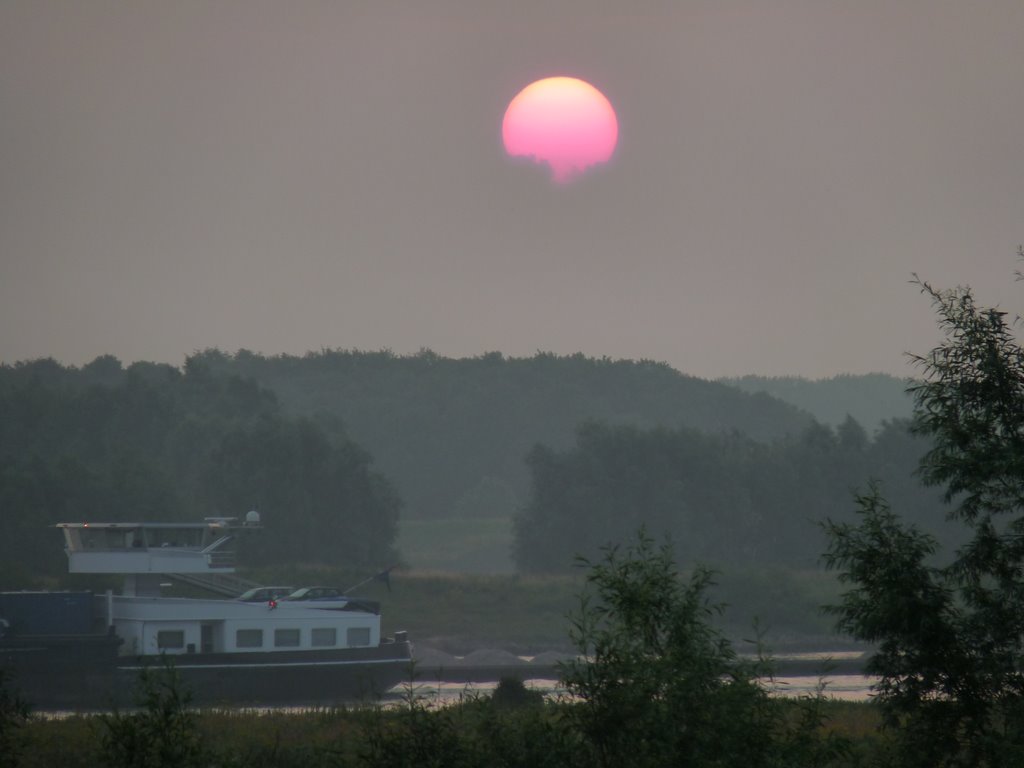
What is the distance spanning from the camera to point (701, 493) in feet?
356

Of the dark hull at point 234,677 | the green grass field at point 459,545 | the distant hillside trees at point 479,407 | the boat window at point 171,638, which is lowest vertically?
the dark hull at point 234,677

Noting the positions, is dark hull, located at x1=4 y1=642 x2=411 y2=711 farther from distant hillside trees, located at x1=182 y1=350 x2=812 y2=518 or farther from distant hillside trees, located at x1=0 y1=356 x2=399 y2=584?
distant hillside trees, located at x1=182 y1=350 x2=812 y2=518

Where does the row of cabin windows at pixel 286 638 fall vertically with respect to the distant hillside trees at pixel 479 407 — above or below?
below

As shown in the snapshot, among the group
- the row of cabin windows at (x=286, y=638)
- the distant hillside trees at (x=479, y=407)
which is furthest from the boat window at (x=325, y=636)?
the distant hillside trees at (x=479, y=407)

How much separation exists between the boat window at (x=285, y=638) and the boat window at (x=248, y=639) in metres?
0.54

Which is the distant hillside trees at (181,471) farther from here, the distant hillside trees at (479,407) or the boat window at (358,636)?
the boat window at (358,636)

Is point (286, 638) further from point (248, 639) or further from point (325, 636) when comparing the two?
point (325, 636)

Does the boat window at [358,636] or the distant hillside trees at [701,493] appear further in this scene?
the distant hillside trees at [701,493]

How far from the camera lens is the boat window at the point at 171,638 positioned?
49.9m

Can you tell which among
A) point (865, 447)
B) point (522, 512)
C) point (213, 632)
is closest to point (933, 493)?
point (865, 447)

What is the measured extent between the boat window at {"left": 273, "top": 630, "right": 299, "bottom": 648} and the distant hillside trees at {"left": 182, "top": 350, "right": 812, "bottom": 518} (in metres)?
102

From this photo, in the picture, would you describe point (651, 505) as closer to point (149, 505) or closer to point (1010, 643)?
point (149, 505)

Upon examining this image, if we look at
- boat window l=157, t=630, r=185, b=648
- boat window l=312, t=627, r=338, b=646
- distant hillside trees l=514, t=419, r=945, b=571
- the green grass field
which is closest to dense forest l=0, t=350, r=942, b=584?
distant hillside trees l=514, t=419, r=945, b=571

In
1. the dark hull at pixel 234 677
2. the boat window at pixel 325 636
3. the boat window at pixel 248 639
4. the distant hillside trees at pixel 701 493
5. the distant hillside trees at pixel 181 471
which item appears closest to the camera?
the dark hull at pixel 234 677
